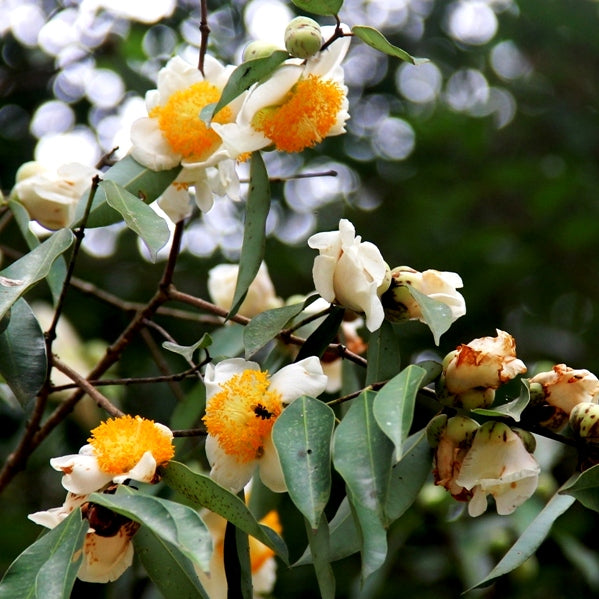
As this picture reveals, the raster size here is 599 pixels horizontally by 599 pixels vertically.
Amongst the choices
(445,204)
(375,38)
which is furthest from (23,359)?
(445,204)

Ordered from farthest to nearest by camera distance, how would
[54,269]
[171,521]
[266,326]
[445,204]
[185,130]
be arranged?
1. [445,204]
2. [54,269]
3. [185,130]
4. [266,326]
5. [171,521]

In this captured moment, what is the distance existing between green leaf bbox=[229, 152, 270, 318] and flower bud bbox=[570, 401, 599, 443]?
12.2 inches

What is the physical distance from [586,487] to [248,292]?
0.59m

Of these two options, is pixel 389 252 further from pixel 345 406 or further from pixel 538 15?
pixel 345 406

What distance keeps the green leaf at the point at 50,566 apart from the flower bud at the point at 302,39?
1.47 ft

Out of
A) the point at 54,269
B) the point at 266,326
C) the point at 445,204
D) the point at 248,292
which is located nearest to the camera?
the point at 266,326

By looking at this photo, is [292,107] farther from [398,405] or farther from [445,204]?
[445,204]

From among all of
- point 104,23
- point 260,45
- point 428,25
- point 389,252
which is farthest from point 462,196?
point 260,45

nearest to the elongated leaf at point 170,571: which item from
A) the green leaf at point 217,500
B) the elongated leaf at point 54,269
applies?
the green leaf at point 217,500

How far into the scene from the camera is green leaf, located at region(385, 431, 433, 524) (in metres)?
0.77

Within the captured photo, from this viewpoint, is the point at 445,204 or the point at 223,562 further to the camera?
the point at 445,204

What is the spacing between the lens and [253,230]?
88 centimetres

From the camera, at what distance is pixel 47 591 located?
0.64 m

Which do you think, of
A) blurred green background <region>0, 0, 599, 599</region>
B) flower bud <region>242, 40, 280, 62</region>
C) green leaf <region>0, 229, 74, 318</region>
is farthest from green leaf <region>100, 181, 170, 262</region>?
blurred green background <region>0, 0, 599, 599</region>
